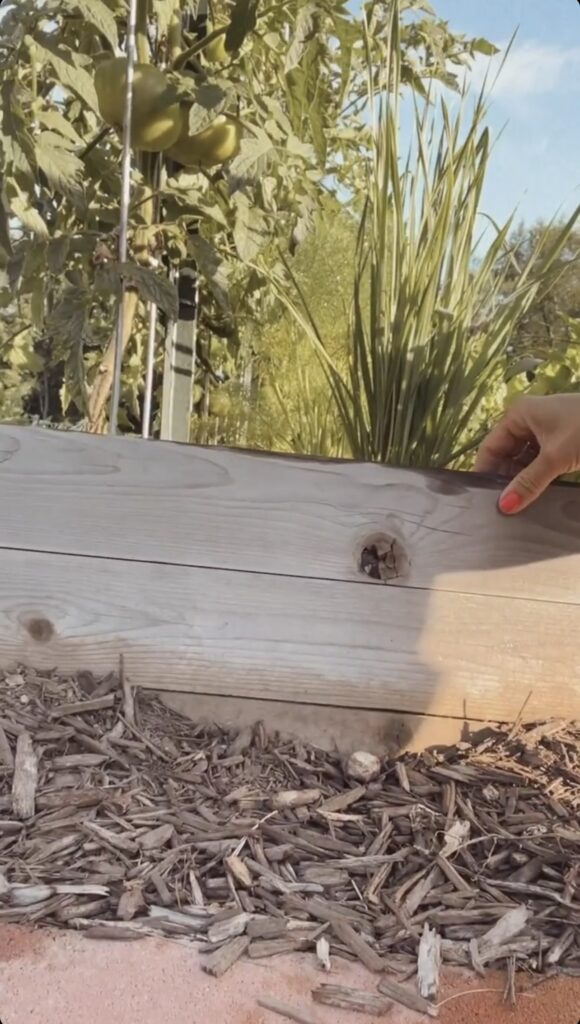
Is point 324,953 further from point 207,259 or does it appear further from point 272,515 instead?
point 207,259

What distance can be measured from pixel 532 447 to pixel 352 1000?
2.15 ft

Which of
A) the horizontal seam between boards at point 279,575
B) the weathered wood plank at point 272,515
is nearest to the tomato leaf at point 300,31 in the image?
the weathered wood plank at point 272,515

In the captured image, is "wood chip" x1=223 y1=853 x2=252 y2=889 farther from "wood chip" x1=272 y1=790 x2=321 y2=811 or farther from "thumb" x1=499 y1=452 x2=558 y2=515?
"thumb" x1=499 y1=452 x2=558 y2=515

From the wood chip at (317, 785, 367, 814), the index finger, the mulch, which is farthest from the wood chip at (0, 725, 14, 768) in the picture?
Answer: the index finger

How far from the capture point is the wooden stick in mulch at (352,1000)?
0.65 metres

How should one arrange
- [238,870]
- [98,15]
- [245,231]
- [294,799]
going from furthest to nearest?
[245,231]
[98,15]
[294,799]
[238,870]

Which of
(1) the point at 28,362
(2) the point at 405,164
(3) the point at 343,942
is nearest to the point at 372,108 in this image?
(2) the point at 405,164

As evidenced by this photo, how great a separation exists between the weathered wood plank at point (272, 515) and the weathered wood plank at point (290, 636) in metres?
0.03

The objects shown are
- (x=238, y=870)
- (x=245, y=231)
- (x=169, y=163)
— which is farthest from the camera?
(x=169, y=163)

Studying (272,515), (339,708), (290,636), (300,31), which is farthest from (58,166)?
(339,708)

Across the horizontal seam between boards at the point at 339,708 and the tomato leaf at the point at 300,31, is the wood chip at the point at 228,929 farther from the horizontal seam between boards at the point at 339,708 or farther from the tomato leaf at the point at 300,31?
the tomato leaf at the point at 300,31

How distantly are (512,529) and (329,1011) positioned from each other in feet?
1.90

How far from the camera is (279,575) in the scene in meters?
0.98

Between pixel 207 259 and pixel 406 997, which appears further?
pixel 207 259
